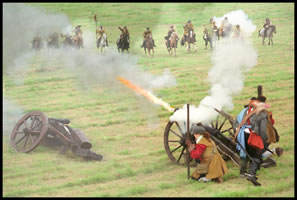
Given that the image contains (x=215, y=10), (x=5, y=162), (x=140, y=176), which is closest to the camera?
(x=140, y=176)

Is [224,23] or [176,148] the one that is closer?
[176,148]

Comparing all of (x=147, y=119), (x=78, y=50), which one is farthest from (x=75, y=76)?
(x=147, y=119)

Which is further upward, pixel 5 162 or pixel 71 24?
pixel 71 24

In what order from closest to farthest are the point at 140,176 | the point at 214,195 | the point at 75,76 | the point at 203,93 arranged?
the point at 214,195 < the point at 140,176 < the point at 203,93 < the point at 75,76

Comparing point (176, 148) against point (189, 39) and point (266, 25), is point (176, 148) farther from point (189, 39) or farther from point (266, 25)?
point (266, 25)

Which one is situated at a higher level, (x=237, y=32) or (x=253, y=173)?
(x=237, y=32)

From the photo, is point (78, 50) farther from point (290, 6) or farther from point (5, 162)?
point (290, 6)

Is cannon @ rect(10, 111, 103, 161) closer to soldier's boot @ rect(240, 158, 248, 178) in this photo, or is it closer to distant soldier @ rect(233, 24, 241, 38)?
soldier's boot @ rect(240, 158, 248, 178)

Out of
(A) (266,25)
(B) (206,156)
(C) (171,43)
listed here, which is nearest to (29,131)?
(B) (206,156)
